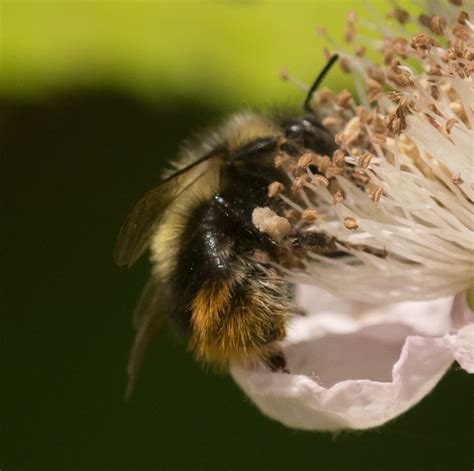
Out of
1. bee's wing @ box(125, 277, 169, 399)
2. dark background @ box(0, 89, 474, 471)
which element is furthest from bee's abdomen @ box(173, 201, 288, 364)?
dark background @ box(0, 89, 474, 471)

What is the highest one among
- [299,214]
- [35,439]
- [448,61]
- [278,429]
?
[448,61]

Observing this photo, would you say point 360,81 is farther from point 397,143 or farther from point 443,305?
point 443,305

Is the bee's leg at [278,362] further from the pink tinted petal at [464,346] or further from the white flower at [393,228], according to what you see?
the pink tinted petal at [464,346]

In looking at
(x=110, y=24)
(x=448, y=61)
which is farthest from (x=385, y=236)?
(x=110, y=24)

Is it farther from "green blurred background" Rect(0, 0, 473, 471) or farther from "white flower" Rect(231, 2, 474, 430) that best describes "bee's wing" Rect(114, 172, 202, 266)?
"green blurred background" Rect(0, 0, 473, 471)

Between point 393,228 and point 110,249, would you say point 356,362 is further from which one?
point 110,249

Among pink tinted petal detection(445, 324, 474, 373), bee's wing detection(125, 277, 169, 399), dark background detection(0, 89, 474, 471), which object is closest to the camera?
pink tinted petal detection(445, 324, 474, 373)
